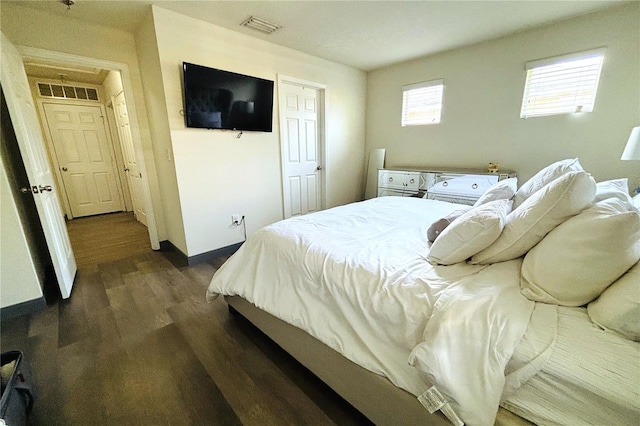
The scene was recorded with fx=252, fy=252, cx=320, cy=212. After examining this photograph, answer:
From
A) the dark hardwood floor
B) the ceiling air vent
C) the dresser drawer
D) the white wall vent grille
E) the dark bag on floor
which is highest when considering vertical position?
the ceiling air vent

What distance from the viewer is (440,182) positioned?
3404 millimetres

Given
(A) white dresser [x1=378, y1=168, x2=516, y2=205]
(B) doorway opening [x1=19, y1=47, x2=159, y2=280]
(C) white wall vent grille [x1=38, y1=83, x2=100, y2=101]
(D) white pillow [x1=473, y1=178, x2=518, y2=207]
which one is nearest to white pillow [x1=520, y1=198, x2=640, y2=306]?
(D) white pillow [x1=473, y1=178, x2=518, y2=207]

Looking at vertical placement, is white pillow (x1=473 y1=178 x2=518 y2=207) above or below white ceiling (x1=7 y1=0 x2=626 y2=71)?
below

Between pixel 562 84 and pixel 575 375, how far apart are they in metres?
3.39

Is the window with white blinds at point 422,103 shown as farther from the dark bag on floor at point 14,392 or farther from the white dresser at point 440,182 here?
the dark bag on floor at point 14,392

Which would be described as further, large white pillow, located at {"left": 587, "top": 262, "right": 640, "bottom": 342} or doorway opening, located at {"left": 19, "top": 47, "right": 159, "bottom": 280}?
doorway opening, located at {"left": 19, "top": 47, "right": 159, "bottom": 280}

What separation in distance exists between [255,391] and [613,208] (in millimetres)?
1736

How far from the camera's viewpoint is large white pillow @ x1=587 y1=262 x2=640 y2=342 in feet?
2.31

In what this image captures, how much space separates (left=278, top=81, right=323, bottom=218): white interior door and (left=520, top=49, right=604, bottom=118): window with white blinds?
2646mm

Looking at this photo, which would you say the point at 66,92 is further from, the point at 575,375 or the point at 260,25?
the point at 575,375

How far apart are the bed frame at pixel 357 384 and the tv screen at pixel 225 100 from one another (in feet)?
6.92

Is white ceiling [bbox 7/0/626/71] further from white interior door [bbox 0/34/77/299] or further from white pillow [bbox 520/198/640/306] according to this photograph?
white pillow [bbox 520/198/640/306]

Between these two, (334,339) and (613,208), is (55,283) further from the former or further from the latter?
(613,208)

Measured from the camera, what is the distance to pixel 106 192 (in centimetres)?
501
